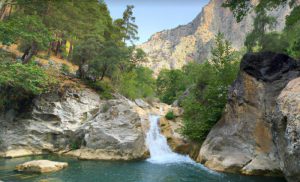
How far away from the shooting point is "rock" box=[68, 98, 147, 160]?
73.9ft

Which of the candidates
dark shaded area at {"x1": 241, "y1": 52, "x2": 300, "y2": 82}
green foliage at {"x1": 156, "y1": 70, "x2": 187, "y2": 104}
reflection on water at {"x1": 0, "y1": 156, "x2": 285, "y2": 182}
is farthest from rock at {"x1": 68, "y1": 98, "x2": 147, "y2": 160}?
green foliage at {"x1": 156, "y1": 70, "x2": 187, "y2": 104}

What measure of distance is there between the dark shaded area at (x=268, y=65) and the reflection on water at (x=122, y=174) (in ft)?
21.3

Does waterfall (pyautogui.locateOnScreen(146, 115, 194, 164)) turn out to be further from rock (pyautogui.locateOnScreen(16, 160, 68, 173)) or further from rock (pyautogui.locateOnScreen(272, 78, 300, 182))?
rock (pyautogui.locateOnScreen(272, 78, 300, 182))

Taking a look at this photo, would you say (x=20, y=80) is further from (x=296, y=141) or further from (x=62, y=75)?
(x=296, y=141)

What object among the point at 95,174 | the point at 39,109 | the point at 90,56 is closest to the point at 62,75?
the point at 90,56

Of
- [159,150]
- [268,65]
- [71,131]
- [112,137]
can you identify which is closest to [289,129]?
A: [268,65]

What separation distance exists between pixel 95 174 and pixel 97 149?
561 centimetres

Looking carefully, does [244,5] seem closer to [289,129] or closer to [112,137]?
[289,129]

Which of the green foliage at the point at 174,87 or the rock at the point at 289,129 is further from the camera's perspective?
the green foliage at the point at 174,87

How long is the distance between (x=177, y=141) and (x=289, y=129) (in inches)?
619

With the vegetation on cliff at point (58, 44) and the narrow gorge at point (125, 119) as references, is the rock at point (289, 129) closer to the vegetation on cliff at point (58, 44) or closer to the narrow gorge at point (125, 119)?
the narrow gorge at point (125, 119)

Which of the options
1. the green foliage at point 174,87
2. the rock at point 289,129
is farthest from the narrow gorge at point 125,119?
the green foliage at point 174,87

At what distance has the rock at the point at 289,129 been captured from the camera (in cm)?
1056

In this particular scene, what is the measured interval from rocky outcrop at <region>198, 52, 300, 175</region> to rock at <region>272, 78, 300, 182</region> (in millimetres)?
3995
